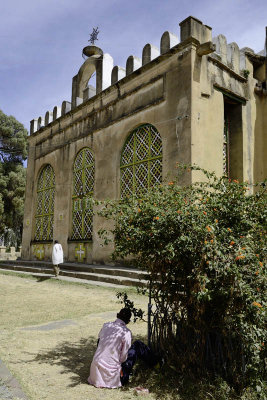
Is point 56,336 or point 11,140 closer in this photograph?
point 56,336

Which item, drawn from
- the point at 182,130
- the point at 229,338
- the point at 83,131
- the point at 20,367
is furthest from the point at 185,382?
the point at 83,131

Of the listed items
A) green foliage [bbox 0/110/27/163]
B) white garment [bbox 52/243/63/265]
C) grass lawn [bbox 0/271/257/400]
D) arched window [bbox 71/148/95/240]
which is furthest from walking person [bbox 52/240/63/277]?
green foliage [bbox 0/110/27/163]

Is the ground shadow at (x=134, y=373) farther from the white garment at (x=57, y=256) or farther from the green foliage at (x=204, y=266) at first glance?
the white garment at (x=57, y=256)

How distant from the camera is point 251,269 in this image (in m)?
3.10

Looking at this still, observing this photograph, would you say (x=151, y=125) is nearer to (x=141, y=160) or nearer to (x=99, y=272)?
(x=141, y=160)

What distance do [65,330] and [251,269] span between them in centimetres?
328

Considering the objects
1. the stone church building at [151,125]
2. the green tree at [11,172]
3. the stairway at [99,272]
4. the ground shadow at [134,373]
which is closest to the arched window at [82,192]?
the stone church building at [151,125]

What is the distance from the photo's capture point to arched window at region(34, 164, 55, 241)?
15.8 meters

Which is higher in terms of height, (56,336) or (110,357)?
(110,357)

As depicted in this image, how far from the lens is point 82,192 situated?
13.8 metres

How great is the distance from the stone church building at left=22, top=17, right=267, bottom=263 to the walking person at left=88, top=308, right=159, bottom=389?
608cm

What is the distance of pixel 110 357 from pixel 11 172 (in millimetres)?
24304

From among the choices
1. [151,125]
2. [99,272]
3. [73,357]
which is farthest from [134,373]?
[151,125]

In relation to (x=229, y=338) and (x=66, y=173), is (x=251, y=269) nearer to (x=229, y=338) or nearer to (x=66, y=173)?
(x=229, y=338)
